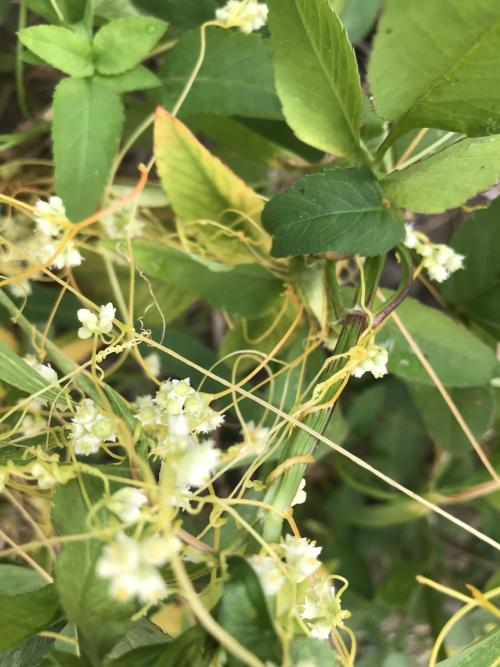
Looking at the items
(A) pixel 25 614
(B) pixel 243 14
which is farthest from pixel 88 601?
(B) pixel 243 14

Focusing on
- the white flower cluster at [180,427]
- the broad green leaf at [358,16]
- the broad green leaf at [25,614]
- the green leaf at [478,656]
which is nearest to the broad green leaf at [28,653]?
the broad green leaf at [25,614]

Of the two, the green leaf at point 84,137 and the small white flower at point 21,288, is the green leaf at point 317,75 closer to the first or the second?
the green leaf at point 84,137

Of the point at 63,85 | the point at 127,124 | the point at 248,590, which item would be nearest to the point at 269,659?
the point at 248,590

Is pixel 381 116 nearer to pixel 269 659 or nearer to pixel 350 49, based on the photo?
pixel 350 49

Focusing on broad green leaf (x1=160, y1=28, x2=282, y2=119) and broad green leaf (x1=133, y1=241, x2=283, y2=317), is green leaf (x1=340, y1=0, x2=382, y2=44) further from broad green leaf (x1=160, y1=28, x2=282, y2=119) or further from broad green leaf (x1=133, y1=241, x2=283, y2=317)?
broad green leaf (x1=133, y1=241, x2=283, y2=317)

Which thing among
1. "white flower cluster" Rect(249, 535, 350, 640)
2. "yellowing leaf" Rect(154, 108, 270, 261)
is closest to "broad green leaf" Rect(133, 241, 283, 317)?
"yellowing leaf" Rect(154, 108, 270, 261)

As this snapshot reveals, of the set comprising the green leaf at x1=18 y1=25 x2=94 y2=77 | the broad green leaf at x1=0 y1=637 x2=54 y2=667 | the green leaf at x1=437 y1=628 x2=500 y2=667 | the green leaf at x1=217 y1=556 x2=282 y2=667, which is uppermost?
the green leaf at x1=18 y1=25 x2=94 y2=77
